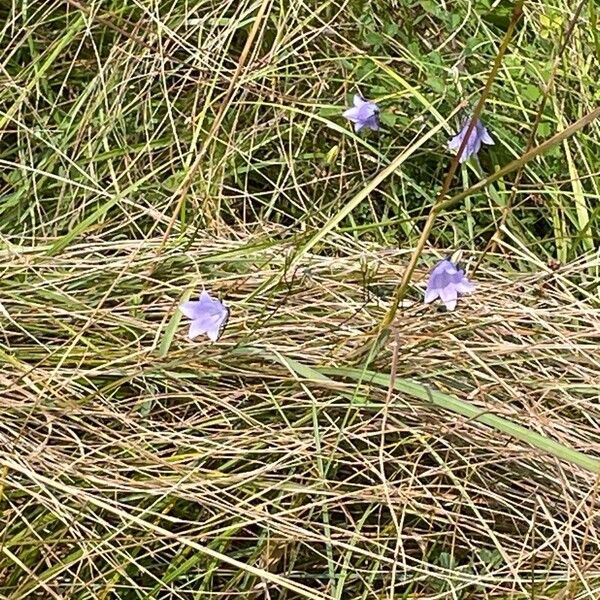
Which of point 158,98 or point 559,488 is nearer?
point 559,488

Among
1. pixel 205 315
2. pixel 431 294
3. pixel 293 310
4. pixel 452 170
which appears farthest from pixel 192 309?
pixel 452 170

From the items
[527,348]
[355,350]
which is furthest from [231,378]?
[527,348]

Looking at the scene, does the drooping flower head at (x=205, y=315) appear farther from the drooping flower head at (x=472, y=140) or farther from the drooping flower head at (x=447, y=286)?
the drooping flower head at (x=472, y=140)

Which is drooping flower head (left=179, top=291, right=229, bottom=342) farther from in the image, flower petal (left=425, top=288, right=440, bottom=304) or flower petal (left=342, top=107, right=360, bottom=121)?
flower petal (left=342, top=107, right=360, bottom=121)

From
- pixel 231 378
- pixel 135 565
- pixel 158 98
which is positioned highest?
pixel 158 98

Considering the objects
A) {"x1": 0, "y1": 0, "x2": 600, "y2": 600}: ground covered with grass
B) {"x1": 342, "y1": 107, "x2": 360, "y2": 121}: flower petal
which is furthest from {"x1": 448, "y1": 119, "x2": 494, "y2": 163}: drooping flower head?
{"x1": 342, "y1": 107, "x2": 360, "y2": 121}: flower petal

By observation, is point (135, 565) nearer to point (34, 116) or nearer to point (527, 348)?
point (527, 348)
